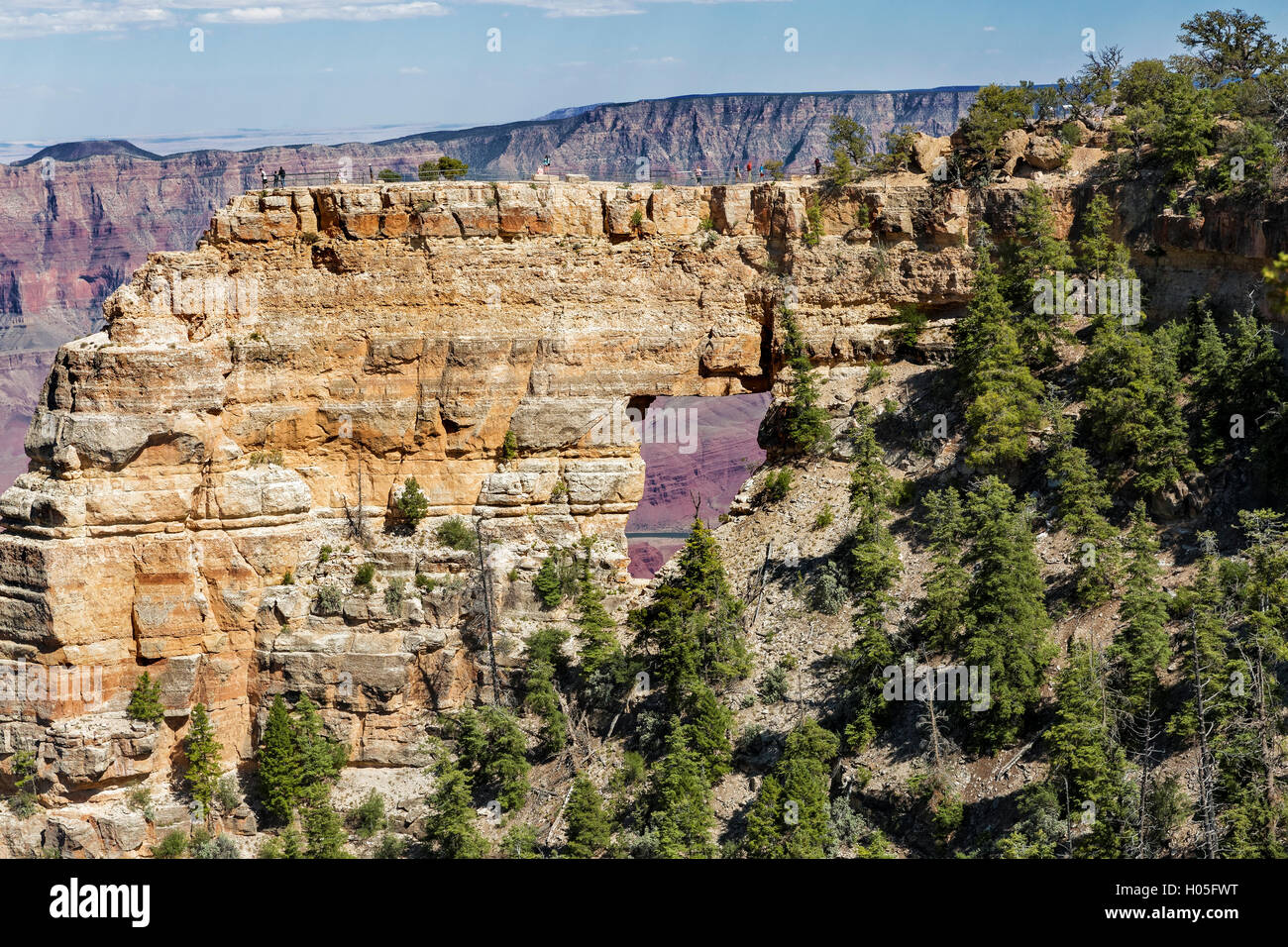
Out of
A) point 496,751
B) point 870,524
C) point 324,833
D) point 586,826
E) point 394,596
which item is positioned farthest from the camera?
point 394,596

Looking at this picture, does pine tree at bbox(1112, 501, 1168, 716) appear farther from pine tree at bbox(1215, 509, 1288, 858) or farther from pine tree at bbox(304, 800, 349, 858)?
pine tree at bbox(304, 800, 349, 858)

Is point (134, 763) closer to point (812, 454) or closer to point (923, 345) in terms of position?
point (812, 454)

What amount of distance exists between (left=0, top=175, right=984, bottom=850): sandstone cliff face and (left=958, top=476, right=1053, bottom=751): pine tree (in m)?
12.9

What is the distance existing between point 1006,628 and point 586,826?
1234 cm

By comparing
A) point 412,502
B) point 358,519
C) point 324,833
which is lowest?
point 324,833

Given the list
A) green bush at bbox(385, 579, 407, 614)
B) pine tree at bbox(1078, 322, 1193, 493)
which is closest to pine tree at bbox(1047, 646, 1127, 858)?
pine tree at bbox(1078, 322, 1193, 493)

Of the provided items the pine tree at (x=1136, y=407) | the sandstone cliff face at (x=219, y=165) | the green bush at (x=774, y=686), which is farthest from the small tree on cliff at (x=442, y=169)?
the sandstone cliff face at (x=219, y=165)

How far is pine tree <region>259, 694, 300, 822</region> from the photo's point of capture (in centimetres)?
4434

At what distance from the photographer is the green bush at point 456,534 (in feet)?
155

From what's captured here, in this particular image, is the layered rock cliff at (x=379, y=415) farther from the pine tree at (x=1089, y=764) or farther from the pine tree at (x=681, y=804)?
the pine tree at (x=1089, y=764)

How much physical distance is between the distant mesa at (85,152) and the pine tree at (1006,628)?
137348mm

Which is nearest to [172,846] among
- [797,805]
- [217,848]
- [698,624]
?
[217,848]

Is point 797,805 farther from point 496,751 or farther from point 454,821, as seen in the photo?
point 496,751

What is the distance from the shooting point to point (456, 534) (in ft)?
155
